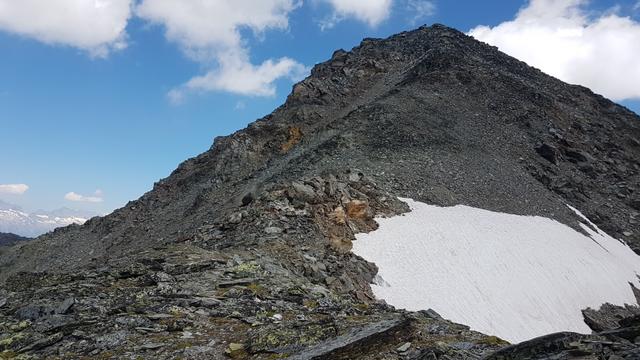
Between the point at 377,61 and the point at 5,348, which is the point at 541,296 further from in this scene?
the point at 377,61

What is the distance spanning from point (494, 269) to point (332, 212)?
33.6 feet

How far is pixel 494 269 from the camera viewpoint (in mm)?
28609

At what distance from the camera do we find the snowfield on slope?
24094 millimetres

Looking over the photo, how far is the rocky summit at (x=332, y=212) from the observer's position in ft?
36.2

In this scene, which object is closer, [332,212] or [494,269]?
[332,212]

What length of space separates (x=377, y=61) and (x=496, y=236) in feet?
152

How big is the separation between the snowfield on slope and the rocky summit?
4.37 feet

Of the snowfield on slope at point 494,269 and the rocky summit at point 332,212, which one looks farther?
the snowfield on slope at point 494,269

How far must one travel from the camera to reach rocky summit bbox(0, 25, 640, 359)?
11.0m

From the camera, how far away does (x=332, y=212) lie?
2822 centimetres

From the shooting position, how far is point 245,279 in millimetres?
15945

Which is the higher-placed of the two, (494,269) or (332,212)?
(332,212)

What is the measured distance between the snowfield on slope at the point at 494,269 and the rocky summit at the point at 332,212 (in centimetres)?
133

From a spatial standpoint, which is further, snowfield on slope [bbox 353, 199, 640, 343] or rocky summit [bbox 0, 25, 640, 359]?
snowfield on slope [bbox 353, 199, 640, 343]
